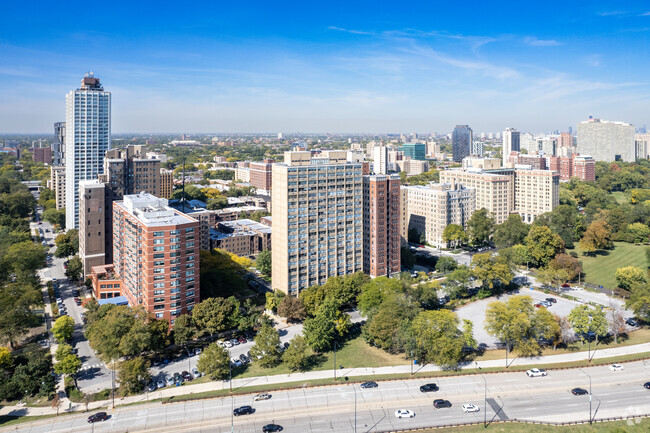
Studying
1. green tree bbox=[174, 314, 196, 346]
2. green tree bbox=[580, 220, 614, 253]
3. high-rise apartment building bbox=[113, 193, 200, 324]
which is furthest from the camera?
green tree bbox=[580, 220, 614, 253]

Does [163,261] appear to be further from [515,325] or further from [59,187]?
[59,187]

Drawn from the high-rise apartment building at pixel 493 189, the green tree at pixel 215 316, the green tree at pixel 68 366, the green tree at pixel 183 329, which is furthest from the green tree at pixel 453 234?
the green tree at pixel 68 366

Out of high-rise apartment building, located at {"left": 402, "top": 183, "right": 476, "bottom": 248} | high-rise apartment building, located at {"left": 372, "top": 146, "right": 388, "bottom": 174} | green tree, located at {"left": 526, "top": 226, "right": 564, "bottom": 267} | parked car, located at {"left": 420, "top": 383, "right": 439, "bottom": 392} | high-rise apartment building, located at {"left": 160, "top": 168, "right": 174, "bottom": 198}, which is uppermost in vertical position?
high-rise apartment building, located at {"left": 372, "top": 146, "right": 388, "bottom": 174}

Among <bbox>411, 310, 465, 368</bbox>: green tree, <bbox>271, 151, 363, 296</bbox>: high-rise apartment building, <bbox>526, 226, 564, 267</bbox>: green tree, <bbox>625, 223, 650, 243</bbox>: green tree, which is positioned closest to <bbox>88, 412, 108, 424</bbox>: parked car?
<bbox>271, 151, 363, 296</bbox>: high-rise apartment building

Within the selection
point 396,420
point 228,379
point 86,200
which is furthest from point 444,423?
point 86,200

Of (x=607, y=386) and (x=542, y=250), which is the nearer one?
(x=607, y=386)

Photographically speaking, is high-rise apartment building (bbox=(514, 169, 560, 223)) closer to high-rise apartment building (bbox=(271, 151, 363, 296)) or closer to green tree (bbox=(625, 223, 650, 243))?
green tree (bbox=(625, 223, 650, 243))

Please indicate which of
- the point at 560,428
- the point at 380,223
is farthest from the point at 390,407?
the point at 380,223

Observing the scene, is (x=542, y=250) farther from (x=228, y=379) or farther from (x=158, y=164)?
(x=158, y=164)
